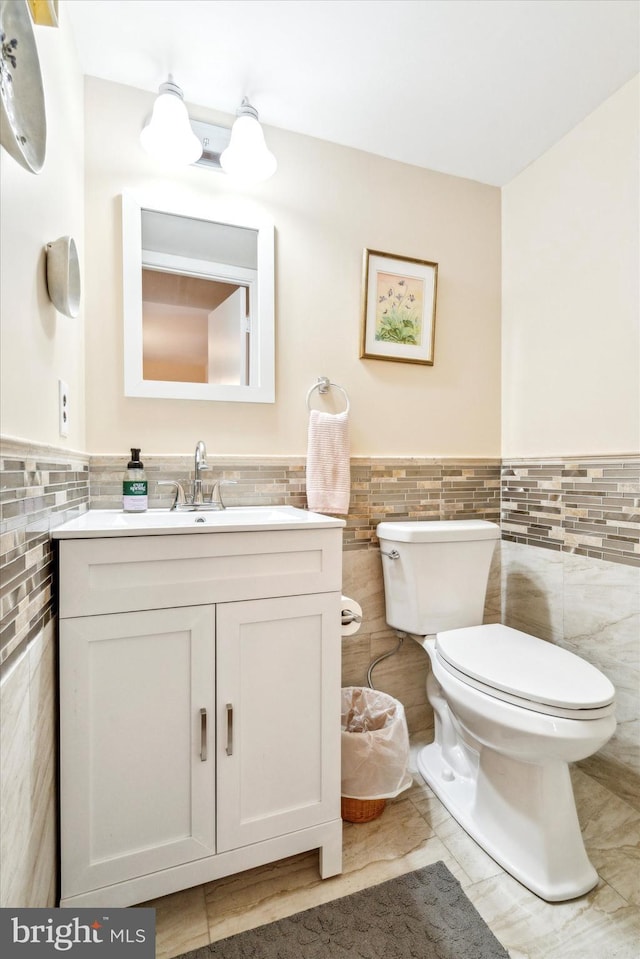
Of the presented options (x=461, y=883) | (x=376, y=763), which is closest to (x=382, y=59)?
(x=376, y=763)

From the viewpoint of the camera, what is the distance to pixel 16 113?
74 centimetres

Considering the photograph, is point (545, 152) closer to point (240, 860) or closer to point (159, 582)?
point (159, 582)

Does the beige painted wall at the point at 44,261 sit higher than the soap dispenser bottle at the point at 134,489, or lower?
higher

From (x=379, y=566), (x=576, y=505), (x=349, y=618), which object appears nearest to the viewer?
(x=349, y=618)

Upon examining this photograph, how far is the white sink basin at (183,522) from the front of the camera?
0.98 m

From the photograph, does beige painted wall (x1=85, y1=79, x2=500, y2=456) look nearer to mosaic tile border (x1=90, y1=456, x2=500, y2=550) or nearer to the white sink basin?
mosaic tile border (x1=90, y1=456, x2=500, y2=550)

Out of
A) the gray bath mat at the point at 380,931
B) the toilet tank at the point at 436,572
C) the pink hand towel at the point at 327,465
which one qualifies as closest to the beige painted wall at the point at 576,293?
the toilet tank at the point at 436,572

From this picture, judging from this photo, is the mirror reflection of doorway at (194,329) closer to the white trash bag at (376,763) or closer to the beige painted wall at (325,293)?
the beige painted wall at (325,293)

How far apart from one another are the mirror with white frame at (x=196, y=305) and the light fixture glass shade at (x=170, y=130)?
0.15 meters

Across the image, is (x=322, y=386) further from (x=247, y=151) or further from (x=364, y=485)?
(x=247, y=151)

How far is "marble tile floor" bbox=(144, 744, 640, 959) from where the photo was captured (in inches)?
41.1

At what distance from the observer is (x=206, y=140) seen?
153 cm

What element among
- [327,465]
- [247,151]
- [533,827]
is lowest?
[533,827]

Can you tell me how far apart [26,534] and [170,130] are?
4.31ft
